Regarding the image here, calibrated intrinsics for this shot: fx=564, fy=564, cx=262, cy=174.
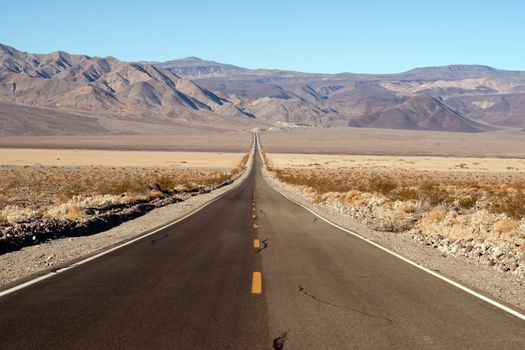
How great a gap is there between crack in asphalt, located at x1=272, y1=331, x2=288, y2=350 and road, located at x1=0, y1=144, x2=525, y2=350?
2 centimetres

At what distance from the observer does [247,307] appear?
8031 mm

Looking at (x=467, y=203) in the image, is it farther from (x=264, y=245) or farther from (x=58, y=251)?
(x=58, y=251)

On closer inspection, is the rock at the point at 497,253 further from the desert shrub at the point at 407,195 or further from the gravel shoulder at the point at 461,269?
the desert shrub at the point at 407,195

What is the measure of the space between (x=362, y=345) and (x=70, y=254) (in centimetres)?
850

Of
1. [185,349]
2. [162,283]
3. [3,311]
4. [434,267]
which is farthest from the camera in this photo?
[434,267]

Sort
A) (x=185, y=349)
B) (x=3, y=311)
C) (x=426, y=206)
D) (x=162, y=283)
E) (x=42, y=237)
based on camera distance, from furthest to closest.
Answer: (x=426, y=206)
(x=42, y=237)
(x=162, y=283)
(x=3, y=311)
(x=185, y=349)

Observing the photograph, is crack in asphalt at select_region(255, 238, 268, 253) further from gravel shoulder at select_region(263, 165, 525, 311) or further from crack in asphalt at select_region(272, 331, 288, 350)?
crack in asphalt at select_region(272, 331, 288, 350)

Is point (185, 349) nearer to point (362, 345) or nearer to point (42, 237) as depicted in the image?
point (362, 345)

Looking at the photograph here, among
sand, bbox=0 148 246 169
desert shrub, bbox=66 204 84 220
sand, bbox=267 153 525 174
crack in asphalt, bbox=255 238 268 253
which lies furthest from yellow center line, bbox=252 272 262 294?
sand, bbox=0 148 246 169

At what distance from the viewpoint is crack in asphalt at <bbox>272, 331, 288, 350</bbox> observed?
6348 millimetres

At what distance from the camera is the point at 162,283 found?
31.3ft

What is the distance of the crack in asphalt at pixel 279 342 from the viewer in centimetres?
635

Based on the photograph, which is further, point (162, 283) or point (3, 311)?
point (162, 283)

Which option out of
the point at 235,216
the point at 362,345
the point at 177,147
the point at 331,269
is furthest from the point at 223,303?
the point at 177,147
